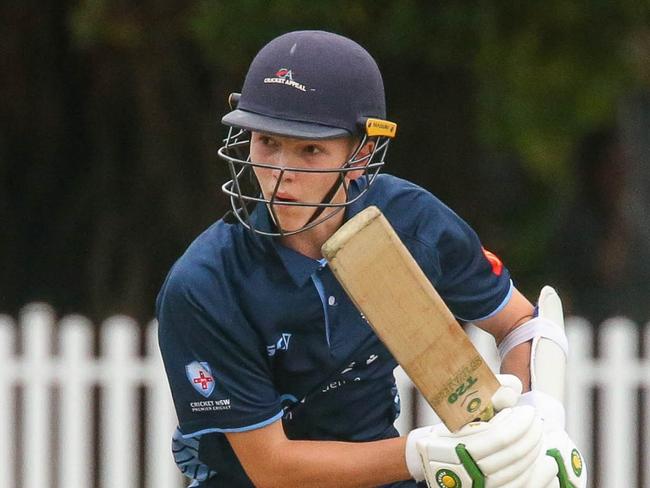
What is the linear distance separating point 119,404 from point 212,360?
3030 mm

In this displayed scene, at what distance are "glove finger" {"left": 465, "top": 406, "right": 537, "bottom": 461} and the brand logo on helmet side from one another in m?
0.69

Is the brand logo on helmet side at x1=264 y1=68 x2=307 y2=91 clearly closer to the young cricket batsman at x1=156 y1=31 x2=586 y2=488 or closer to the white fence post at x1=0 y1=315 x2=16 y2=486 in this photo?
the young cricket batsman at x1=156 y1=31 x2=586 y2=488

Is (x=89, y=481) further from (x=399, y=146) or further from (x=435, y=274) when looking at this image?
(x=435, y=274)

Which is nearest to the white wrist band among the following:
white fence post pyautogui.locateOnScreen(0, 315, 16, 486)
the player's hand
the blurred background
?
the player's hand

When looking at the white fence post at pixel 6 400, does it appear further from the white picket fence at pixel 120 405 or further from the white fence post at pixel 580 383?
the white fence post at pixel 580 383

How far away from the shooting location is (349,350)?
2.69 m

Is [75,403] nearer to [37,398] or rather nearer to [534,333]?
[37,398]

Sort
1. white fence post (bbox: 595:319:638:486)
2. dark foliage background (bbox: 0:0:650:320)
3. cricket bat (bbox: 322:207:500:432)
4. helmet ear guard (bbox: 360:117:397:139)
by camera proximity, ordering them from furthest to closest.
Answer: dark foliage background (bbox: 0:0:650:320)
white fence post (bbox: 595:319:638:486)
helmet ear guard (bbox: 360:117:397:139)
cricket bat (bbox: 322:207:500:432)

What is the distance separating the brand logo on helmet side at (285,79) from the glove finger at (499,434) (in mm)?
691

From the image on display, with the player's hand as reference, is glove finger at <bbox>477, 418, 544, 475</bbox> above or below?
below

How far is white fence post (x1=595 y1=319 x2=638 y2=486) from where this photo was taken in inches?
216

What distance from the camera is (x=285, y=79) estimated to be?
8.45 ft

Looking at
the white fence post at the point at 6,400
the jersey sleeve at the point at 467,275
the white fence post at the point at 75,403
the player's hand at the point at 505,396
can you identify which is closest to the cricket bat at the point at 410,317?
the player's hand at the point at 505,396

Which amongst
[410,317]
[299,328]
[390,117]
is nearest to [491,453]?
[410,317]
